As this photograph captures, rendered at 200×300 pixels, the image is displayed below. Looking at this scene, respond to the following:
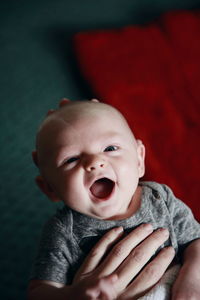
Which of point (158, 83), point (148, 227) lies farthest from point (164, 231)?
point (158, 83)

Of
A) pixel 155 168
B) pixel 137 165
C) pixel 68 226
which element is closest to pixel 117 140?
pixel 137 165

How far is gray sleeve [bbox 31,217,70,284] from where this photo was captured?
729 mm

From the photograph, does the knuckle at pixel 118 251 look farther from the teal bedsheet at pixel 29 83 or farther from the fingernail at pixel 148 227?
the teal bedsheet at pixel 29 83

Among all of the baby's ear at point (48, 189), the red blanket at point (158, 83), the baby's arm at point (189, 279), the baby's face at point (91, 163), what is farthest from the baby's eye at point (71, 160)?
the red blanket at point (158, 83)

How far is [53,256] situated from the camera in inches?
29.2

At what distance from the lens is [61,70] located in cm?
171

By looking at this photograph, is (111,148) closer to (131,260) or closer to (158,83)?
(131,260)

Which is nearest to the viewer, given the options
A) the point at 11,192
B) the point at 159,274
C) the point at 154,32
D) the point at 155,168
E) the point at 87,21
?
the point at 159,274

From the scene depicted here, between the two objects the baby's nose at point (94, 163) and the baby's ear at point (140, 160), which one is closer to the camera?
the baby's nose at point (94, 163)

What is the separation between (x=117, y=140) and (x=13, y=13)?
147cm

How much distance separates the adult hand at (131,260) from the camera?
0.73 metres

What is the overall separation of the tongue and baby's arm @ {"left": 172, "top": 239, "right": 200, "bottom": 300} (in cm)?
22

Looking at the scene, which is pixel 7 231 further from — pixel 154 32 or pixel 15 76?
pixel 154 32

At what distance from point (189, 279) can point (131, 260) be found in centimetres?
12
